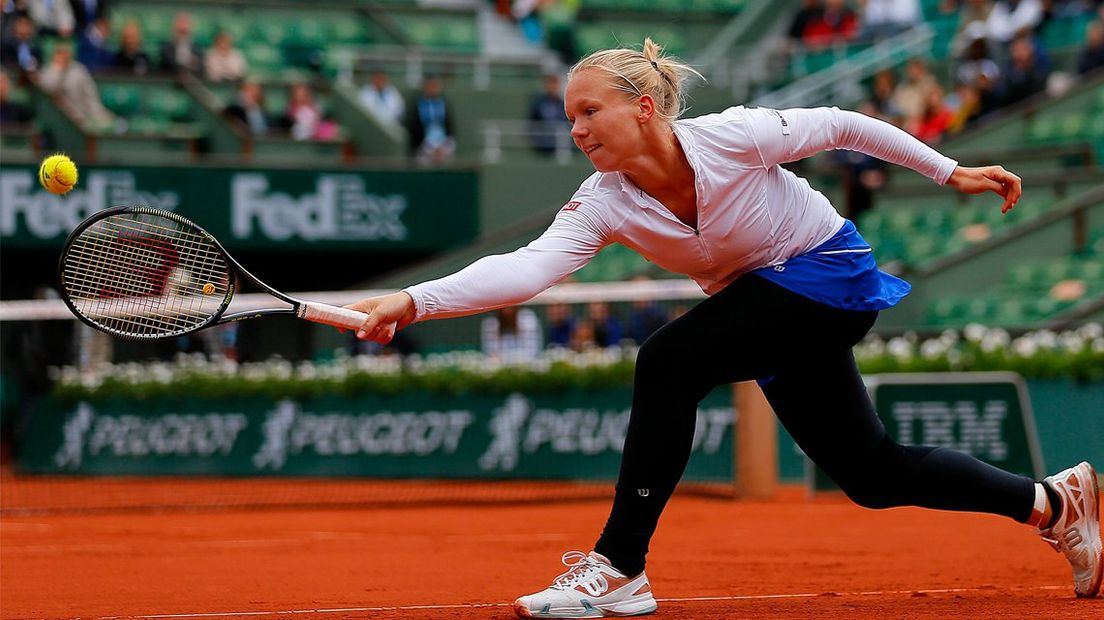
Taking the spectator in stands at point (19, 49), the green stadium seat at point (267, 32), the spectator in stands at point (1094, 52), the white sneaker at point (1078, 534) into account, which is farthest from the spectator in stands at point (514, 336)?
the green stadium seat at point (267, 32)

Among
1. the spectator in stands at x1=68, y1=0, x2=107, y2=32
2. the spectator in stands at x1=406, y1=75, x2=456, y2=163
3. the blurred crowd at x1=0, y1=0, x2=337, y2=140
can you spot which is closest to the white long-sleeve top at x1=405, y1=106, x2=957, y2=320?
the blurred crowd at x1=0, y1=0, x2=337, y2=140

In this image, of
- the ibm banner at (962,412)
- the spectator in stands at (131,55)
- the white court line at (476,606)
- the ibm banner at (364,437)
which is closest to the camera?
the white court line at (476,606)

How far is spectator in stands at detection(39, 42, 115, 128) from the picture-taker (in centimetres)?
1700

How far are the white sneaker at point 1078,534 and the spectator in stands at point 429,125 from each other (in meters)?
13.7

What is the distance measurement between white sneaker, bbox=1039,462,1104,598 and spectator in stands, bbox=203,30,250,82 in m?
14.8

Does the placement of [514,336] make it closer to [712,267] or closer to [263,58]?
[263,58]

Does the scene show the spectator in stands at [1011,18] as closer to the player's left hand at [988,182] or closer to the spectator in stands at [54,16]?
the spectator in stands at [54,16]

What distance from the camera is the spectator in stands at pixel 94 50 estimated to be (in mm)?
17922

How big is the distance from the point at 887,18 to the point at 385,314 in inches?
629

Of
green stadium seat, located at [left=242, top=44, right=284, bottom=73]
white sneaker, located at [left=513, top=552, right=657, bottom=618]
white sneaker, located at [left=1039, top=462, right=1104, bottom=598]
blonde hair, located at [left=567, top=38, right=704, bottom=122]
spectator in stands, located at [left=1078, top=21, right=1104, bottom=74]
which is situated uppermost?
green stadium seat, located at [left=242, top=44, right=284, bottom=73]

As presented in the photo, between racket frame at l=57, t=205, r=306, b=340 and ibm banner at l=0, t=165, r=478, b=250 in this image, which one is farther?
ibm banner at l=0, t=165, r=478, b=250

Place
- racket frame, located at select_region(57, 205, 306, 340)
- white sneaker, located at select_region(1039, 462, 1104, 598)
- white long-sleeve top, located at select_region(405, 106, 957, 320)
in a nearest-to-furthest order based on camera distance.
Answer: racket frame, located at select_region(57, 205, 306, 340)
white long-sleeve top, located at select_region(405, 106, 957, 320)
white sneaker, located at select_region(1039, 462, 1104, 598)

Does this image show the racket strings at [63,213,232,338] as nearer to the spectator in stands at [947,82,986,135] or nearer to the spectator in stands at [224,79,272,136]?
the spectator in stands at [947,82,986,135]

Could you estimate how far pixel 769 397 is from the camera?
4961 millimetres
